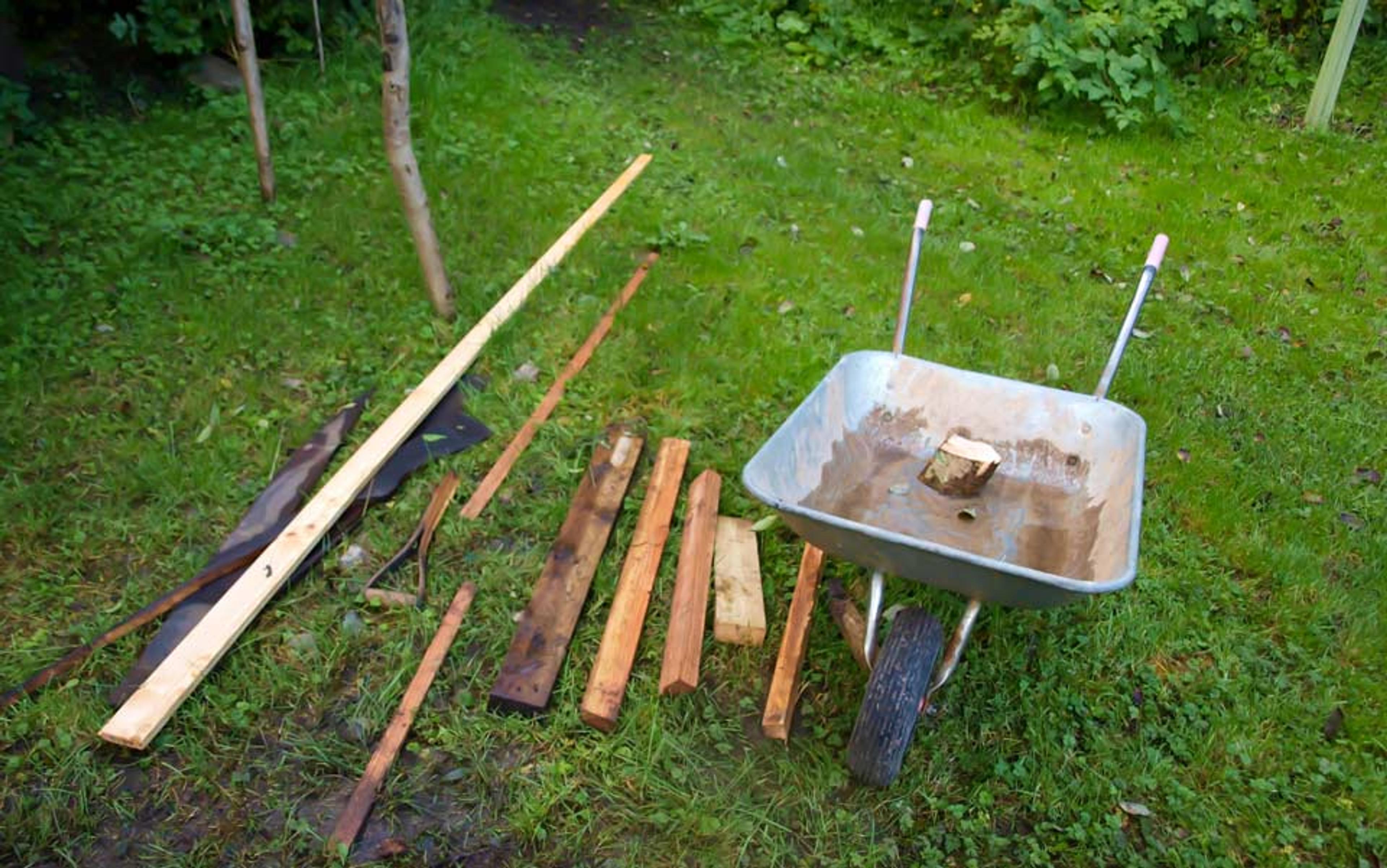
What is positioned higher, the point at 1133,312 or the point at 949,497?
the point at 1133,312

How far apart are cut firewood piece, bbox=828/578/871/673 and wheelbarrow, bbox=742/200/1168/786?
0.07 metres

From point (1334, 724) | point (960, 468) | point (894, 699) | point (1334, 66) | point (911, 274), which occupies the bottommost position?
point (1334, 724)

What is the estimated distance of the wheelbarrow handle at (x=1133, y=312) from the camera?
3.01 metres

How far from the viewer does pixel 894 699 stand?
8.61 ft

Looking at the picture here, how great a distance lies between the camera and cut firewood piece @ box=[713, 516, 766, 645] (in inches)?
125

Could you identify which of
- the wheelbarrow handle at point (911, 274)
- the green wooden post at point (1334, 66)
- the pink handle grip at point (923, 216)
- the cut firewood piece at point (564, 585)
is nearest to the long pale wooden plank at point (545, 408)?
the cut firewood piece at point (564, 585)

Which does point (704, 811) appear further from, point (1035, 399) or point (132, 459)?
point (132, 459)

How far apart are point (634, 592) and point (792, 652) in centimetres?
58

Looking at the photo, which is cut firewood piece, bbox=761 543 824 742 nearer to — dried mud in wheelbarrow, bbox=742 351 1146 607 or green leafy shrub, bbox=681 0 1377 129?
dried mud in wheelbarrow, bbox=742 351 1146 607

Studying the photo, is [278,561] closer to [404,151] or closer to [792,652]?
[792,652]

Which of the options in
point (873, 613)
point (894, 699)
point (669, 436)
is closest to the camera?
point (894, 699)

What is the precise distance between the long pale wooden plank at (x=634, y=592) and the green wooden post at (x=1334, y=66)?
263 inches

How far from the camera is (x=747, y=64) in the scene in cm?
871

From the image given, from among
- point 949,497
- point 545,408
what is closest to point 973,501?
point 949,497
